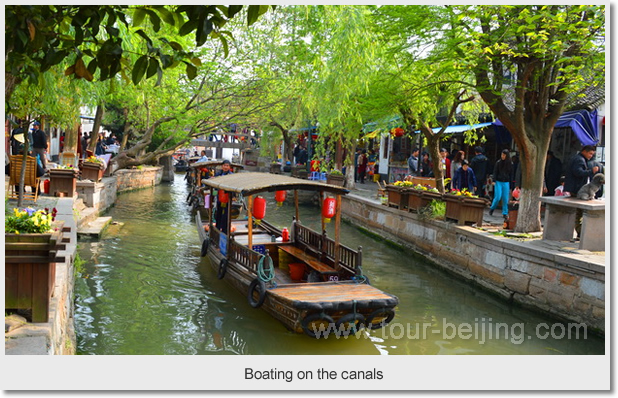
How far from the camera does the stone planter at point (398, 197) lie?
47.7 feet

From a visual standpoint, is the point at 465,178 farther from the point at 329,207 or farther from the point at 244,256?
the point at 244,256

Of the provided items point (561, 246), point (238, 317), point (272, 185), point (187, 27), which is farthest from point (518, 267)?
point (187, 27)

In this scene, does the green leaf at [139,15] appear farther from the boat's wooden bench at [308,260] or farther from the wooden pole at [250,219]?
the boat's wooden bench at [308,260]

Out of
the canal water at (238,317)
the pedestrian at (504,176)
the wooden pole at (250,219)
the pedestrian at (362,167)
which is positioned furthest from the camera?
the pedestrian at (362,167)

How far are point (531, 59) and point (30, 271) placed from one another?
9.00 m

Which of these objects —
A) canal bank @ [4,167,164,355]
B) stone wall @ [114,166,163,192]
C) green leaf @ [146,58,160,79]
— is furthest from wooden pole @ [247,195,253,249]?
stone wall @ [114,166,163,192]

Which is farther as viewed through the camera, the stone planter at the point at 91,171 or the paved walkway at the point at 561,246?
the stone planter at the point at 91,171

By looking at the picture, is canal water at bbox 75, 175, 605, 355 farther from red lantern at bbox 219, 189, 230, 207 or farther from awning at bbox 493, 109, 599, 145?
awning at bbox 493, 109, 599, 145

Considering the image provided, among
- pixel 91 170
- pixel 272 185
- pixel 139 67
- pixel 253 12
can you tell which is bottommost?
pixel 272 185

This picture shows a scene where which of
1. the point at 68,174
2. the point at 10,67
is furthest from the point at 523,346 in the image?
the point at 68,174

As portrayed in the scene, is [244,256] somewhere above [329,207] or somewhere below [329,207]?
below

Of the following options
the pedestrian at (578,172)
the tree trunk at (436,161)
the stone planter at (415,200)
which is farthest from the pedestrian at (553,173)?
the pedestrian at (578,172)

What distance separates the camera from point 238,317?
28.4 ft

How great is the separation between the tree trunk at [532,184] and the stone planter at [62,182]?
381 inches
